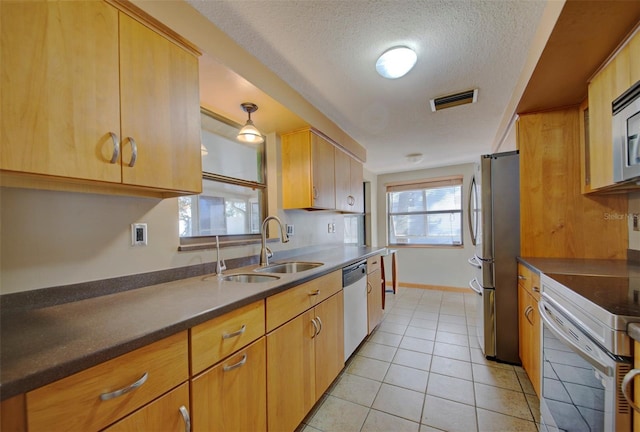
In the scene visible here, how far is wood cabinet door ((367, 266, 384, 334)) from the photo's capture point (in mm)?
2531

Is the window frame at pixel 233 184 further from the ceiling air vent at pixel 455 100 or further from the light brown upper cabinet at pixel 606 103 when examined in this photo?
the light brown upper cabinet at pixel 606 103

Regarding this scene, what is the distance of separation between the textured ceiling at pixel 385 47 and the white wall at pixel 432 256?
6.49 feet

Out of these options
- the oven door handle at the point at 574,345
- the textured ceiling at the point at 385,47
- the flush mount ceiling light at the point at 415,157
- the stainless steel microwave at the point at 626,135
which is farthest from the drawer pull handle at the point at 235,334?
the flush mount ceiling light at the point at 415,157

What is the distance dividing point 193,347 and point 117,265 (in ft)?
2.09

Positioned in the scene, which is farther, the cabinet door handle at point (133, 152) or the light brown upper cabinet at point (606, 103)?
the light brown upper cabinet at point (606, 103)

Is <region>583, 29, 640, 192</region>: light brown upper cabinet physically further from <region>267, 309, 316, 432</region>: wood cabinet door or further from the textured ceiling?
<region>267, 309, 316, 432</region>: wood cabinet door

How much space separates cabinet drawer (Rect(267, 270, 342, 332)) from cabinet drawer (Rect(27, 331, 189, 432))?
45 cm

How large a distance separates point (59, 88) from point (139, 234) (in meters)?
0.68

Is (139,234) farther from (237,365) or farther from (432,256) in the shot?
(432,256)

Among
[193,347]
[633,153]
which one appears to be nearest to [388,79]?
[633,153]

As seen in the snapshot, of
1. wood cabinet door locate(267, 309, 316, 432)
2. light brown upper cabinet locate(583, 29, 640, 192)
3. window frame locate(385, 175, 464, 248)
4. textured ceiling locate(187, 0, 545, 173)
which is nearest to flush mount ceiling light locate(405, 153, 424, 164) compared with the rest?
window frame locate(385, 175, 464, 248)

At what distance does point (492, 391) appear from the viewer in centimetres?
179

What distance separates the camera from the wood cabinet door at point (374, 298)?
2.53m

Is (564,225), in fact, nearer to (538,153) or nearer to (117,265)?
(538,153)
